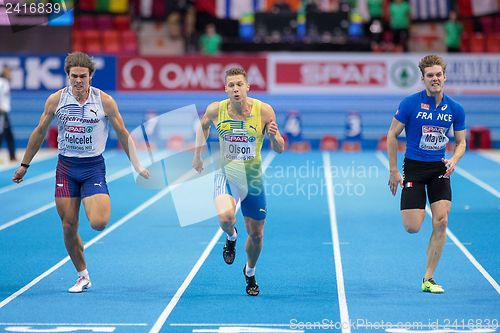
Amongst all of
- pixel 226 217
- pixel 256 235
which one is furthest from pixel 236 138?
pixel 256 235

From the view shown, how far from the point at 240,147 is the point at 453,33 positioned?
18076mm

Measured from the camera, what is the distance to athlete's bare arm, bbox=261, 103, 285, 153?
312 inches

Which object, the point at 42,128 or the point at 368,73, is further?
the point at 368,73

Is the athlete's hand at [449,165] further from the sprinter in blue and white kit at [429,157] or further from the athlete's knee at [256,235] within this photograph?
the athlete's knee at [256,235]

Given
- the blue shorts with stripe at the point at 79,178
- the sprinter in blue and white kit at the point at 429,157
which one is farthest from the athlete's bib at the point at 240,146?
the sprinter in blue and white kit at the point at 429,157

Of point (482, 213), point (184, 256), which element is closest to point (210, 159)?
point (482, 213)

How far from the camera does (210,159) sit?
70.7 ft

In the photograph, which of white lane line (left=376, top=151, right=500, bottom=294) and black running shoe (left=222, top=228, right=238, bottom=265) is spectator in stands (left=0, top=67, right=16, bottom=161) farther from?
black running shoe (left=222, top=228, right=238, bottom=265)

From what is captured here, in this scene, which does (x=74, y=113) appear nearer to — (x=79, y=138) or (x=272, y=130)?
(x=79, y=138)

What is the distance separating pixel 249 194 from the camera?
816 cm

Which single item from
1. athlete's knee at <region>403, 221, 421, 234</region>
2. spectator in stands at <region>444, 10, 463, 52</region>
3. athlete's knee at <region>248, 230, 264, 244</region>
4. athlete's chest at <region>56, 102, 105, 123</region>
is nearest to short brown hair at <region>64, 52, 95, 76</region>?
athlete's chest at <region>56, 102, 105, 123</region>

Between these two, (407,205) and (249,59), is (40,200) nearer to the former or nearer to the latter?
(407,205)

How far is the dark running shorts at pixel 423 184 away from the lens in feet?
27.6

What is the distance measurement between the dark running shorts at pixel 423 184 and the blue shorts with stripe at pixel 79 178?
8.59 ft
